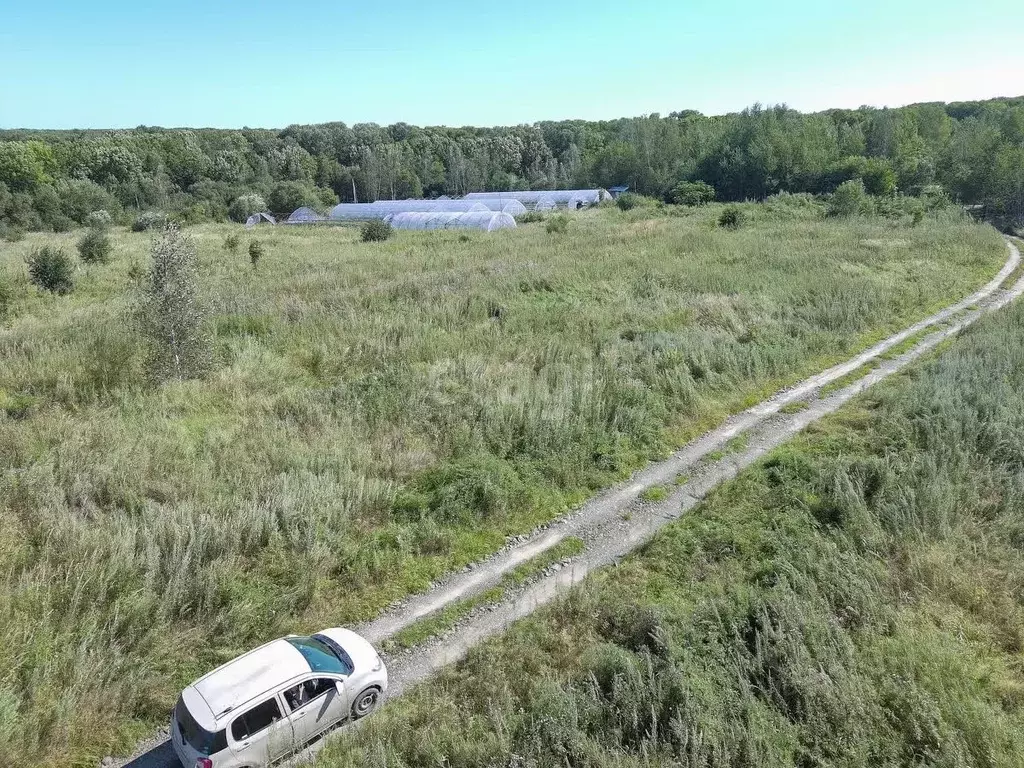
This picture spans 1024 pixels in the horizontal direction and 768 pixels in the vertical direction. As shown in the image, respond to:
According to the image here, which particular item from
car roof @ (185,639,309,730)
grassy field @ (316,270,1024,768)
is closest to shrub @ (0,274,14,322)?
car roof @ (185,639,309,730)

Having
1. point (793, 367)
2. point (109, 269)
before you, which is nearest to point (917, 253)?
point (793, 367)

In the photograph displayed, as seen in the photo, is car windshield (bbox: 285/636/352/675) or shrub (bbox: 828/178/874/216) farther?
shrub (bbox: 828/178/874/216)

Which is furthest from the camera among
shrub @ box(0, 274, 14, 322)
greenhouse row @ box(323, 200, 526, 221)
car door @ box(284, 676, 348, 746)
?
greenhouse row @ box(323, 200, 526, 221)

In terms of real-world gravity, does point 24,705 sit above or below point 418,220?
below

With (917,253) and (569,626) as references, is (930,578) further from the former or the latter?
(917,253)

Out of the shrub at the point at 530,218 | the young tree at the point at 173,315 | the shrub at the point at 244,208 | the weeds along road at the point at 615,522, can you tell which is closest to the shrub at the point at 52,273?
the young tree at the point at 173,315

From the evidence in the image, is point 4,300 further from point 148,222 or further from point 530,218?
point 530,218

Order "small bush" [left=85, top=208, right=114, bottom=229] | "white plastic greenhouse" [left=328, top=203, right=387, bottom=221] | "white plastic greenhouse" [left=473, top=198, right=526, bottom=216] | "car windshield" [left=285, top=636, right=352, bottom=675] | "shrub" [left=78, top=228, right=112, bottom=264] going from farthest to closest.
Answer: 1. "white plastic greenhouse" [left=473, top=198, right=526, bottom=216]
2. "white plastic greenhouse" [left=328, top=203, right=387, bottom=221]
3. "small bush" [left=85, top=208, right=114, bottom=229]
4. "shrub" [left=78, top=228, right=112, bottom=264]
5. "car windshield" [left=285, top=636, right=352, bottom=675]

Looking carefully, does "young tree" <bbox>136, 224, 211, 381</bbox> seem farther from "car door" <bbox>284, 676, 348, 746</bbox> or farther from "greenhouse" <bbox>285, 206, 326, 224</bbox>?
"greenhouse" <bbox>285, 206, 326, 224</bbox>
